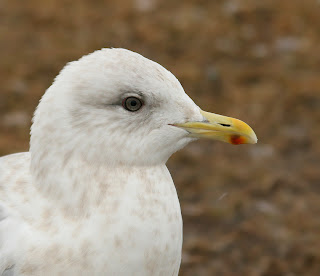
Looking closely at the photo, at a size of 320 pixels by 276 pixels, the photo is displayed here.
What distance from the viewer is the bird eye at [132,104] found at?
2982 mm

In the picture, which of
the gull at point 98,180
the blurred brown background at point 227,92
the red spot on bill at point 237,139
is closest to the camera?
the gull at point 98,180

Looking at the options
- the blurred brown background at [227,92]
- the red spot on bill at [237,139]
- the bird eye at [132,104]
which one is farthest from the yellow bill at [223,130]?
the blurred brown background at [227,92]

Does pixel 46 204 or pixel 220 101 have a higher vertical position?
pixel 46 204

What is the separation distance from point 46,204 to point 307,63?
4.65 metres

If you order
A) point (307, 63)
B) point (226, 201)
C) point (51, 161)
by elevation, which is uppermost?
point (51, 161)

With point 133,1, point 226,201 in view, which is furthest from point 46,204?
point 133,1

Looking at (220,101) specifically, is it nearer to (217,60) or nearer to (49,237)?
(217,60)

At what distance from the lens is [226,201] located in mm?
5398

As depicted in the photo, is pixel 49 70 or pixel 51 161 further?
pixel 49 70

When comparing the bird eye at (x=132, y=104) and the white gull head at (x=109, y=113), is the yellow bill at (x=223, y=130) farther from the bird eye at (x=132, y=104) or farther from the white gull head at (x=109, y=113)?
the bird eye at (x=132, y=104)

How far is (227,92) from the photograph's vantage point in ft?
21.9

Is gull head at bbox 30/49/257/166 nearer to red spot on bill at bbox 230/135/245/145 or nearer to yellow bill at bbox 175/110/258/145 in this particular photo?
yellow bill at bbox 175/110/258/145

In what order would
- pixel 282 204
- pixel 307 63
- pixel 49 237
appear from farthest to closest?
pixel 307 63 < pixel 282 204 < pixel 49 237

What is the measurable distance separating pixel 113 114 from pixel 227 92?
12.5 ft
